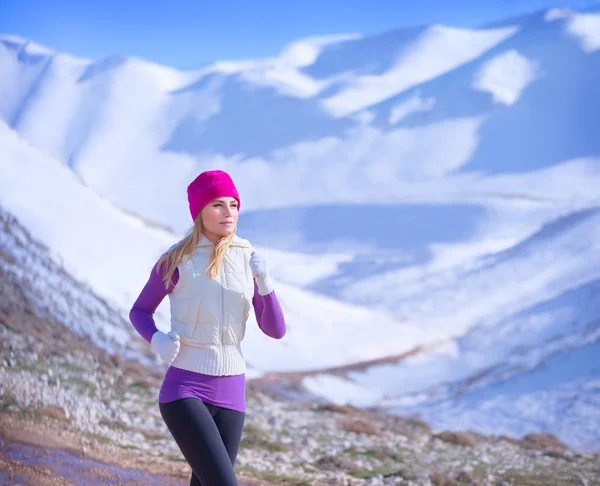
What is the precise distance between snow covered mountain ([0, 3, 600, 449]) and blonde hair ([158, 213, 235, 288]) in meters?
6.92

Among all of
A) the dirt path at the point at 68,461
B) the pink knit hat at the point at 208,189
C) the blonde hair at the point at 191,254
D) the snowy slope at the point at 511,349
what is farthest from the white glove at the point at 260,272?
the snowy slope at the point at 511,349

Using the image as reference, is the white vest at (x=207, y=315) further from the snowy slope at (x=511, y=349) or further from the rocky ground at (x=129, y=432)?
the snowy slope at (x=511, y=349)

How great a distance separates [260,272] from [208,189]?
0.37 metres

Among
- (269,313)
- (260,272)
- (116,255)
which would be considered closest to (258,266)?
(260,272)

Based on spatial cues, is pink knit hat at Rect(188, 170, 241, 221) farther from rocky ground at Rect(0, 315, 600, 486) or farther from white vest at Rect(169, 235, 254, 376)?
rocky ground at Rect(0, 315, 600, 486)

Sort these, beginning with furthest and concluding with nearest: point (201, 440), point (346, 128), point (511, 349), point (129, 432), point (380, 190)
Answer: point (346, 128) → point (380, 190) → point (511, 349) → point (129, 432) → point (201, 440)

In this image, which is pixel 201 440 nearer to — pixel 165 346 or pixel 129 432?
pixel 165 346

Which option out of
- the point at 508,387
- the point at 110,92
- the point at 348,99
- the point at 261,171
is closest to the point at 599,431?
the point at 508,387

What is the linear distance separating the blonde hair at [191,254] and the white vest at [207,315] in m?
0.02

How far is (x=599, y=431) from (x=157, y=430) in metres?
6.06

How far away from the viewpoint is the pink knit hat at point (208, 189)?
3.30 metres

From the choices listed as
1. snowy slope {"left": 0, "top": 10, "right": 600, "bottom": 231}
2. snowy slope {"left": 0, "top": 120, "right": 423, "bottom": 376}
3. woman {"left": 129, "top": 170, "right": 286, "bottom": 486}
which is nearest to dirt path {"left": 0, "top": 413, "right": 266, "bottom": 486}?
woman {"left": 129, "top": 170, "right": 286, "bottom": 486}

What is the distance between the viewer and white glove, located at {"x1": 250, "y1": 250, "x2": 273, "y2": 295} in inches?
127

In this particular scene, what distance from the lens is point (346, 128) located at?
39719 millimetres
